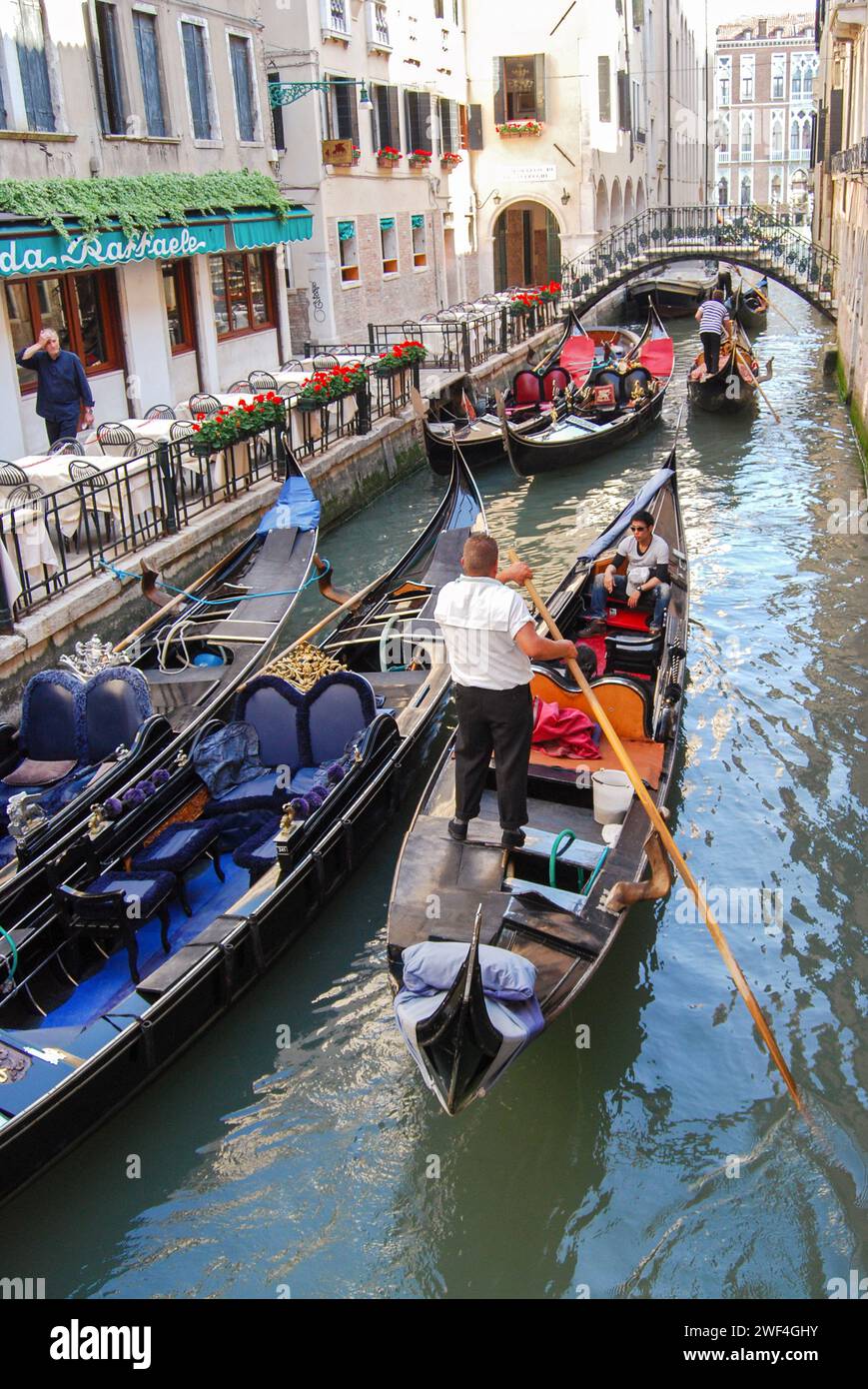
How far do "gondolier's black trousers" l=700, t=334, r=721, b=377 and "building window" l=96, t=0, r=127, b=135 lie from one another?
21.6ft

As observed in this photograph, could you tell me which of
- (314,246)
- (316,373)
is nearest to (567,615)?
(316,373)

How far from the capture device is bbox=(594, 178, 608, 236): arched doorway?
21.5 metres

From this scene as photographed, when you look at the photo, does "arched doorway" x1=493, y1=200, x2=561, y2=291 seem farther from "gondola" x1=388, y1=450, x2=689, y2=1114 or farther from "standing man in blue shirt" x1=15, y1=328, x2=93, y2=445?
"gondola" x1=388, y1=450, x2=689, y2=1114

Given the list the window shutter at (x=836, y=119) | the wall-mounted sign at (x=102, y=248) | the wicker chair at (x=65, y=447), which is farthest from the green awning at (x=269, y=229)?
the window shutter at (x=836, y=119)

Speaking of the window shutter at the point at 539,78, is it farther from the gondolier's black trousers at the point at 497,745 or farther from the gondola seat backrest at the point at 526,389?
the gondolier's black trousers at the point at 497,745

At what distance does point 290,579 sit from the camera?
6.82 m

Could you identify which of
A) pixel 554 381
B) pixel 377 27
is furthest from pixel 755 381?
pixel 377 27

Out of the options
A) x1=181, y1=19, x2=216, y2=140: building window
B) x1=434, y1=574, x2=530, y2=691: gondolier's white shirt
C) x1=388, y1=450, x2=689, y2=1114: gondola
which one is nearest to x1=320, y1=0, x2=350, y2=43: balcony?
x1=181, y1=19, x2=216, y2=140: building window

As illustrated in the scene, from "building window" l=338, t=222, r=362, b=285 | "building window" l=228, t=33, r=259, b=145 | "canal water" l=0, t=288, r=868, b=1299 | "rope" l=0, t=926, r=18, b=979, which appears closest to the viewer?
"canal water" l=0, t=288, r=868, b=1299

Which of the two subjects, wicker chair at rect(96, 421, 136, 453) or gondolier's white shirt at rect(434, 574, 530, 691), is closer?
gondolier's white shirt at rect(434, 574, 530, 691)

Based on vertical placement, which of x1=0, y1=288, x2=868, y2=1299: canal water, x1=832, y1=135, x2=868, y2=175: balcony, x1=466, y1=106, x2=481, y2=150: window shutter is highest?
x1=466, y1=106, x2=481, y2=150: window shutter

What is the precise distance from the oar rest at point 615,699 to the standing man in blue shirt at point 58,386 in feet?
13.5

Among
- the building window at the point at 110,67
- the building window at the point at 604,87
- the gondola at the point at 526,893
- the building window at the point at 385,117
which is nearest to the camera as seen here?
the gondola at the point at 526,893

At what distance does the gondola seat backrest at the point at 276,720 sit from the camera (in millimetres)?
5051
